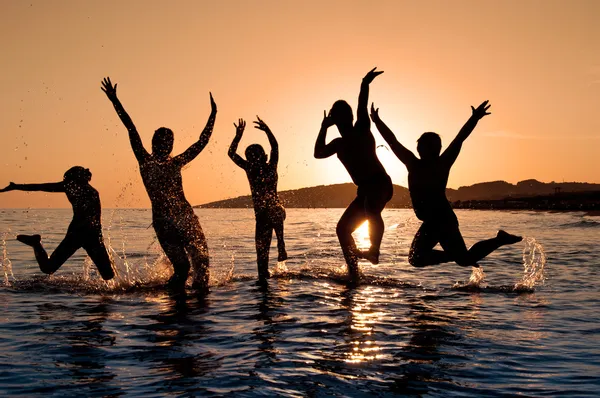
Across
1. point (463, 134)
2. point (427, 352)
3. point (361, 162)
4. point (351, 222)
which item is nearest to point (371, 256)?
point (351, 222)

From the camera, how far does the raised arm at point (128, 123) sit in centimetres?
909

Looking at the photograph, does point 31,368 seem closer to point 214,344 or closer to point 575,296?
point 214,344

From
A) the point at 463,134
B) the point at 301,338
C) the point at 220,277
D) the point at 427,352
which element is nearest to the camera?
the point at 427,352

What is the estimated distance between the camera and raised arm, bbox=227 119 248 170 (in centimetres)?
1109

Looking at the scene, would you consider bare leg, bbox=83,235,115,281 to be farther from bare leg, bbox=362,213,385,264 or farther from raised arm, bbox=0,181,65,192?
bare leg, bbox=362,213,385,264

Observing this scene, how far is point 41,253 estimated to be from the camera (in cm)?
1066

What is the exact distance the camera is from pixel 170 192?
31.8ft

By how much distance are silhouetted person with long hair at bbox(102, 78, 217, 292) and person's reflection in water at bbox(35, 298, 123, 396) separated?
1.31m

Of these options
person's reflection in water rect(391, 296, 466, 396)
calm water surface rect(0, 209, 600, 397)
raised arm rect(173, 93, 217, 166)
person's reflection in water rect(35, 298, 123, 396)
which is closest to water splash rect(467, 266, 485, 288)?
calm water surface rect(0, 209, 600, 397)

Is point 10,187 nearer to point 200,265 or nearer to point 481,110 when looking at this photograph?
point 200,265

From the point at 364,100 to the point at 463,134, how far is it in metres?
1.59

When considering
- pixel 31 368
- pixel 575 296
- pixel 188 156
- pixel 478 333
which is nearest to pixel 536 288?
pixel 575 296

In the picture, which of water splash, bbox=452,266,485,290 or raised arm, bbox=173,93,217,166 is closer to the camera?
raised arm, bbox=173,93,217,166

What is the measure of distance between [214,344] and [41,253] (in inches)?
213
